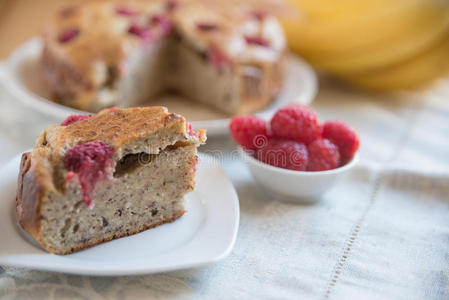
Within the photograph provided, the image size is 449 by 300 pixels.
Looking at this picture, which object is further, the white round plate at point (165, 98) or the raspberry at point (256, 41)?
the raspberry at point (256, 41)

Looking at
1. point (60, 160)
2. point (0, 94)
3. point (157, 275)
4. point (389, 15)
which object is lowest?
point (0, 94)

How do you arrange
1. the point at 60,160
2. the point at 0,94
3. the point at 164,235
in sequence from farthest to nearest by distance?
the point at 0,94 → the point at 164,235 → the point at 60,160

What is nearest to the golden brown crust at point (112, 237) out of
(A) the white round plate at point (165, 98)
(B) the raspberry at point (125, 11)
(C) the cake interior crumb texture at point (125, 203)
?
(C) the cake interior crumb texture at point (125, 203)

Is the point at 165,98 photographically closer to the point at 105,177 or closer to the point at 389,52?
the point at 389,52

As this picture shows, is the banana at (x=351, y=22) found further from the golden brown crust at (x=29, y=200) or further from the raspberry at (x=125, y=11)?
the golden brown crust at (x=29, y=200)

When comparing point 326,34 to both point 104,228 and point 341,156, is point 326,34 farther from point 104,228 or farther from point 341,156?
point 104,228

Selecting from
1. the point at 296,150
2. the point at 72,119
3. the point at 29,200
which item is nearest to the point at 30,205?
the point at 29,200

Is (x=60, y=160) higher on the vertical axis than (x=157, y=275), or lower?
higher

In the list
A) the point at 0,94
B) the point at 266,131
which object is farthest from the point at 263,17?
the point at 0,94
